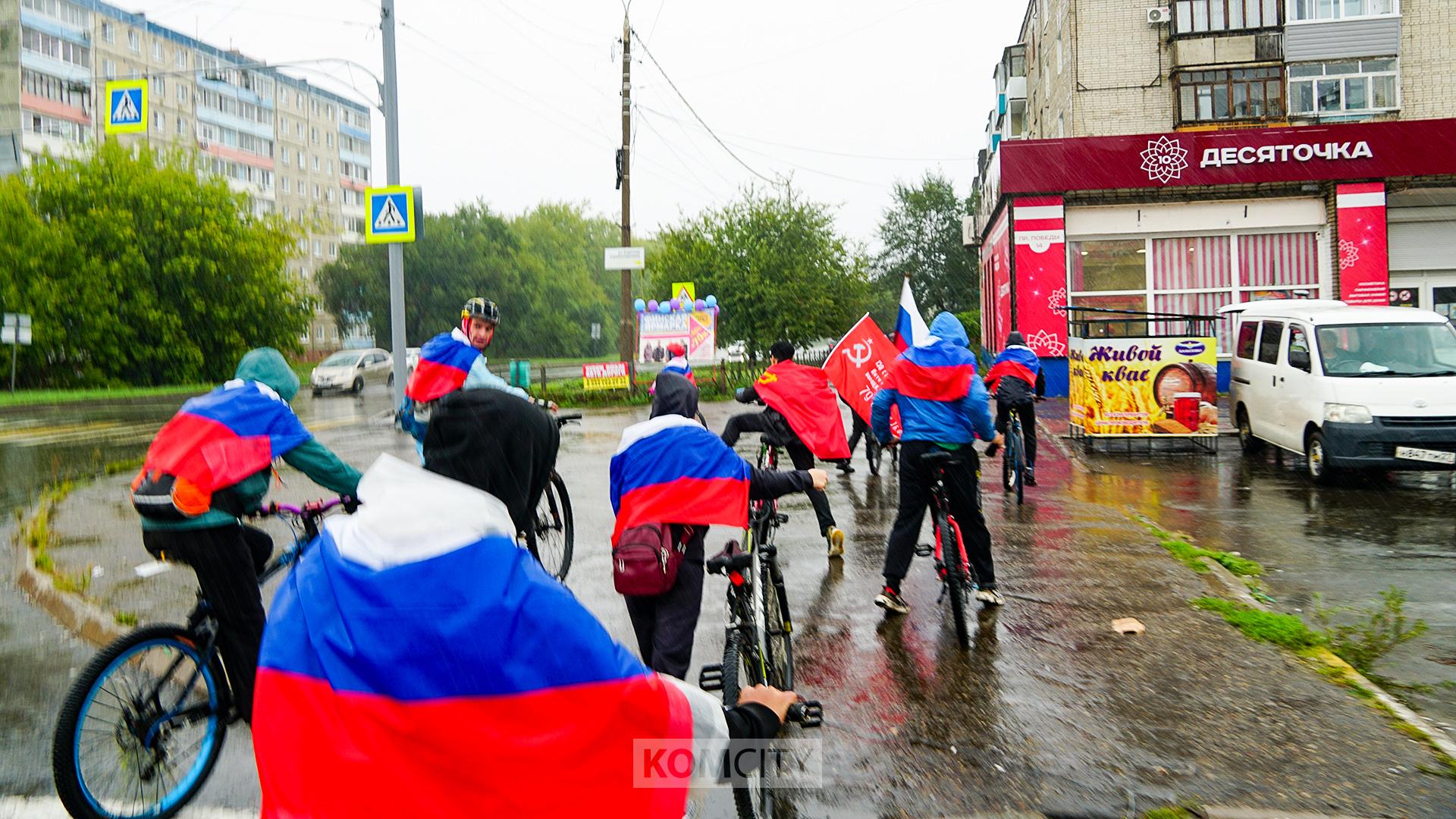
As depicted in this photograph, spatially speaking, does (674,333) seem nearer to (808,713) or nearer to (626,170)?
(626,170)

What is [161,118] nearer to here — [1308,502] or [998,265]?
[998,265]

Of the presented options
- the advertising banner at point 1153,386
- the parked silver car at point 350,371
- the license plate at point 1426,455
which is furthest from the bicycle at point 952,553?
the parked silver car at point 350,371

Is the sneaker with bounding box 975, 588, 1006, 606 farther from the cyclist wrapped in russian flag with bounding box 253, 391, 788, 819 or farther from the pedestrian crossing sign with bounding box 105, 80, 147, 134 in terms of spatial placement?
the pedestrian crossing sign with bounding box 105, 80, 147, 134

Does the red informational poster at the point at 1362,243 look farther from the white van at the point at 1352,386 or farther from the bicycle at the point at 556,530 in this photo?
the bicycle at the point at 556,530

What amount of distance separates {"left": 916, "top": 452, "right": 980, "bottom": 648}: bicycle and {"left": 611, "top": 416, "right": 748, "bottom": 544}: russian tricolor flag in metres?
2.31

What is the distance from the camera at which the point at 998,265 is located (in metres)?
29.3

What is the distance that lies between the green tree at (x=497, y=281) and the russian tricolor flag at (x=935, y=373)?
76.7 ft

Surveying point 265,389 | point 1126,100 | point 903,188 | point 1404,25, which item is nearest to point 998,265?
point 1126,100

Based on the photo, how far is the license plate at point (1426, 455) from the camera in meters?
11.5

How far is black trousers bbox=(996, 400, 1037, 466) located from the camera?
38.8 feet

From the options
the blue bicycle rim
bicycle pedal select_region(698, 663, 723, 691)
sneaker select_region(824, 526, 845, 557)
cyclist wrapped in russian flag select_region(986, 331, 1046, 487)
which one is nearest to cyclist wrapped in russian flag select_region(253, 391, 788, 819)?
bicycle pedal select_region(698, 663, 723, 691)

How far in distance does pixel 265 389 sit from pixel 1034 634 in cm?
441

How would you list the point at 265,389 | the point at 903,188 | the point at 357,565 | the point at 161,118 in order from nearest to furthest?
the point at 357,565
the point at 265,389
the point at 903,188
the point at 161,118

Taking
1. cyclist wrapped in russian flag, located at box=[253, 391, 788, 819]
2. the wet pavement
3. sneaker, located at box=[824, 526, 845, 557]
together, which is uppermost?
cyclist wrapped in russian flag, located at box=[253, 391, 788, 819]
